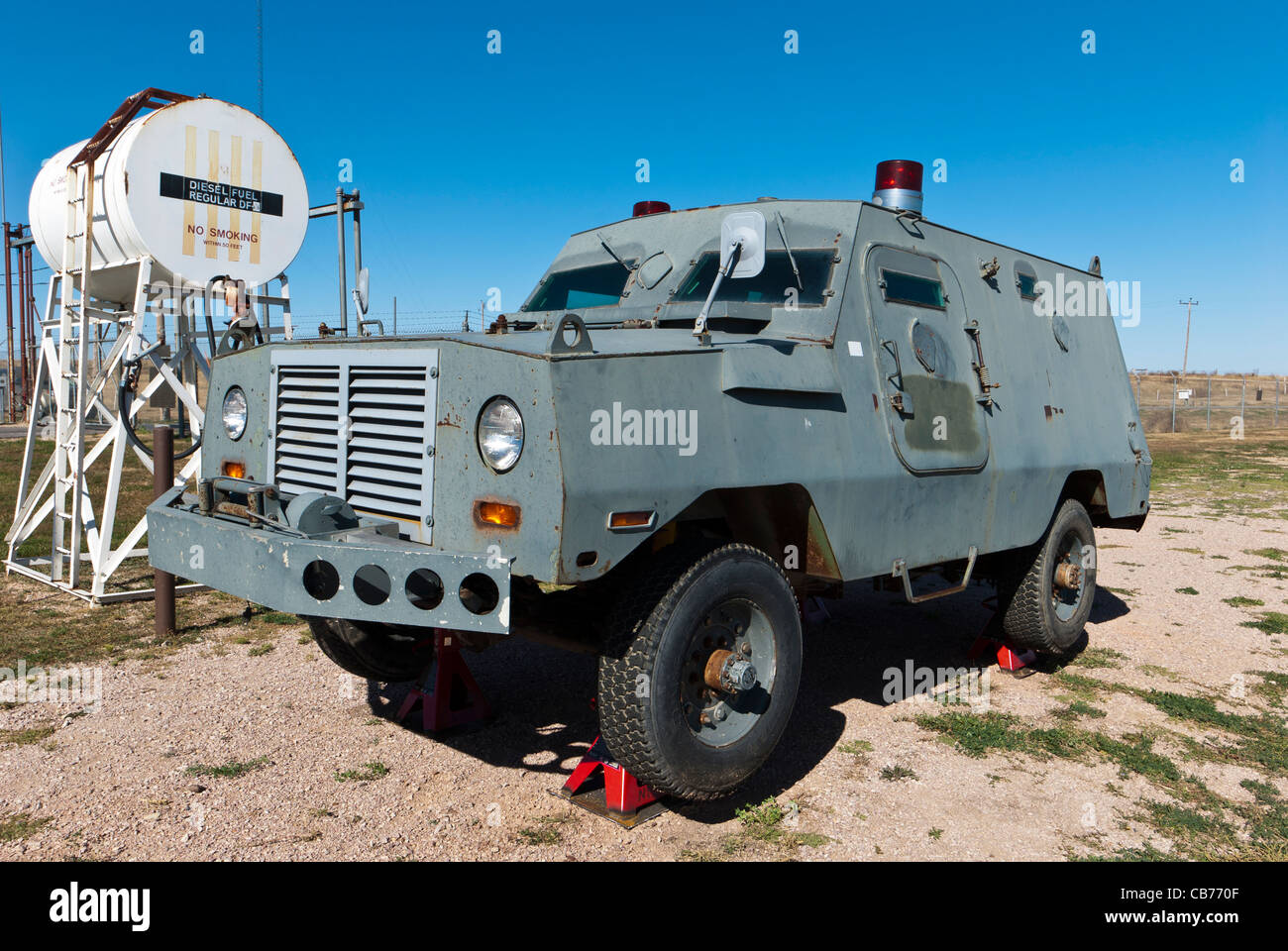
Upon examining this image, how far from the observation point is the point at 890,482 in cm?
428

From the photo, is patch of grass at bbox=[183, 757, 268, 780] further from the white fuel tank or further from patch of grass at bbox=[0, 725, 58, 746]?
the white fuel tank

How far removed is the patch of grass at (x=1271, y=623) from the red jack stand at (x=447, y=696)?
5.96m

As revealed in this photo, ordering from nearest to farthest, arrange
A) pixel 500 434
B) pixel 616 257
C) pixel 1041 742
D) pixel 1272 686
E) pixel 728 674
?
1. pixel 500 434
2. pixel 728 674
3. pixel 1041 742
4. pixel 616 257
5. pixel 1272 686

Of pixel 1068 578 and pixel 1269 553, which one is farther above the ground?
pixel 1068 578

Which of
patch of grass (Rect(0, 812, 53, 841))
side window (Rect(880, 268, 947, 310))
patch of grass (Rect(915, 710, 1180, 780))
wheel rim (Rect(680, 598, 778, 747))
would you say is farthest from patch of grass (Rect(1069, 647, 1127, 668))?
patch of grass (Rect(0, 812, 53, 841))

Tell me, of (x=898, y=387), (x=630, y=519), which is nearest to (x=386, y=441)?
(x=630, y=519)

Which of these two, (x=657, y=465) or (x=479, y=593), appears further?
(x=479, y=593)

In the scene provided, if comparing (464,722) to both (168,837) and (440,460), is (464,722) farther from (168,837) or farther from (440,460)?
(440,460)

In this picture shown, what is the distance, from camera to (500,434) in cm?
321

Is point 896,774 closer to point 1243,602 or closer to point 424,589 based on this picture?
point 424,589

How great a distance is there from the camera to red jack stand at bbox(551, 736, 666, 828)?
3.79 m

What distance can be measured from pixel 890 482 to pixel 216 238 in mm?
6396

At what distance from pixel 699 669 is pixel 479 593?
36.0 inches
